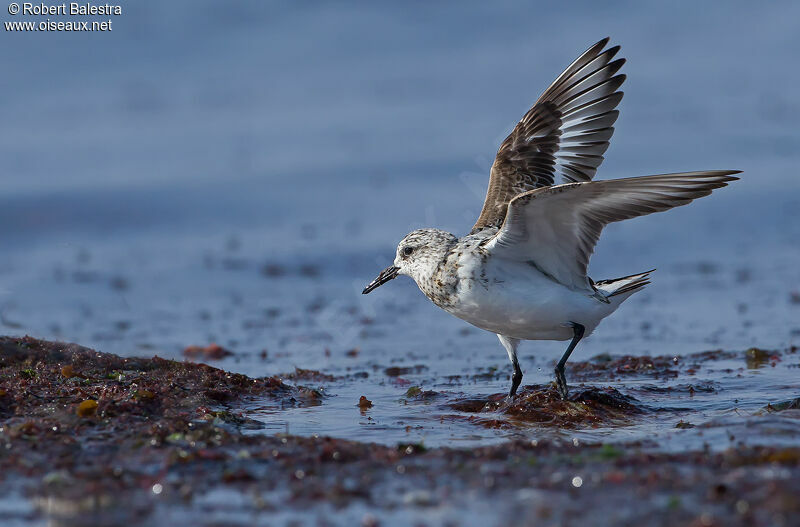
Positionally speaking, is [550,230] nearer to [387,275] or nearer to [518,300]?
[518,300]

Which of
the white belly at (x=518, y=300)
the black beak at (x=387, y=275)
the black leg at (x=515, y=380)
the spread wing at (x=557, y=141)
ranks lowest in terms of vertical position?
the black leg at (x=515, y=380)

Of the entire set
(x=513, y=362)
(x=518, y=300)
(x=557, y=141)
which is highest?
(x=557, y=141)

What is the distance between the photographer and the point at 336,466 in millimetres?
5023

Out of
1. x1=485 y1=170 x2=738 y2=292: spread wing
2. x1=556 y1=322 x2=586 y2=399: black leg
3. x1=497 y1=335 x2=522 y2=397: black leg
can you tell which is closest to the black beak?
x1=497 y1=335 x2=522 y2=397: black leg

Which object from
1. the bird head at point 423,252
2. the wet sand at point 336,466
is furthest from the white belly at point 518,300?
the wet sand at point 336,466

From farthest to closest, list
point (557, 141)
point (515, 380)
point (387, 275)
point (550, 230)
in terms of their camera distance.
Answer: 1. point (557, 141)
2. point (387, 275)
3. point (515, 380)
4. point (550, 230)

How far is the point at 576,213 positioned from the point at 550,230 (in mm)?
257

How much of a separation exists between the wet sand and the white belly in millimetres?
527

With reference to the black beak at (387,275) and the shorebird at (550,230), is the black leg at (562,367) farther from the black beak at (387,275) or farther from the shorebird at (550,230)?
the black beak at (387,275)

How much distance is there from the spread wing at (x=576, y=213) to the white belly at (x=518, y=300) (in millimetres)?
103

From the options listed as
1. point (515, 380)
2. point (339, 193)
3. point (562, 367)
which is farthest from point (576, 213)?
point (339, 193)

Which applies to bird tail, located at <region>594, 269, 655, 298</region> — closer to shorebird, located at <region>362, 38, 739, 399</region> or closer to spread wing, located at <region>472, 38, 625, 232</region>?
shorebird, located at <region>362, 38, 739, 399</region>

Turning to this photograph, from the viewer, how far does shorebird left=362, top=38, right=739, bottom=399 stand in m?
6.30

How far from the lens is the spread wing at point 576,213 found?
6.07 m
